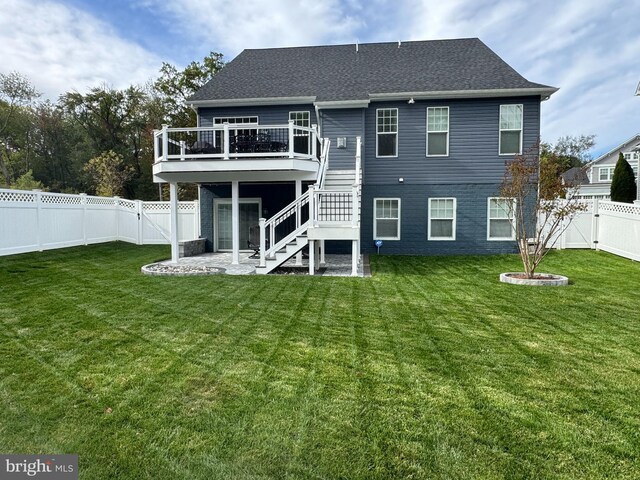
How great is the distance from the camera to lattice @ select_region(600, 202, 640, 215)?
1033cm

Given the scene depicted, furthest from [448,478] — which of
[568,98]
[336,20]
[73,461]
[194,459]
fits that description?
[568,98]

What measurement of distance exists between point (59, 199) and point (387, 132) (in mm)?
10638

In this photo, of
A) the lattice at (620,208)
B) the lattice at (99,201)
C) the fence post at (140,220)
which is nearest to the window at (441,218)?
the lattice at (620,208)

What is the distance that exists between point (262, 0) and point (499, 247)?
34.0 feet

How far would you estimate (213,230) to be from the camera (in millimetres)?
13688

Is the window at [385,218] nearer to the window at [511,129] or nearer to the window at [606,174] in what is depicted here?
the window at [511,129]

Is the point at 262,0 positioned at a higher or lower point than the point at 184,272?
higher

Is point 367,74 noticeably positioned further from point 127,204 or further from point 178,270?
point 127,204

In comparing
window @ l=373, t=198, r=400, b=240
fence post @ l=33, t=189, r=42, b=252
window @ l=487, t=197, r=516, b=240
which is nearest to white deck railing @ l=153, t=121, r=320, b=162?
window @ l=373, t=198, r=400, b=240

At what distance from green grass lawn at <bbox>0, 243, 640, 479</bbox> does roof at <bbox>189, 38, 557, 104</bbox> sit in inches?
325

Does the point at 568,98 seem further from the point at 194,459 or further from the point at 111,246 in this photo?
the point at 194,459

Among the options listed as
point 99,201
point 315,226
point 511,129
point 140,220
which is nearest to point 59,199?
point 99,201

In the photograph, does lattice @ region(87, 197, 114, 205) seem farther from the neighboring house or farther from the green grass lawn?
the neighboring house

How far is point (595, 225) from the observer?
40.7 ft
